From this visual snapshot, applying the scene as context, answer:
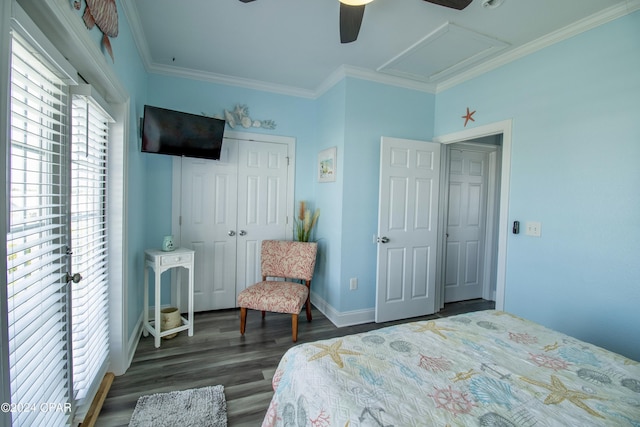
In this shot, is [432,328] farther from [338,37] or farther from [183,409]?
[338,37]

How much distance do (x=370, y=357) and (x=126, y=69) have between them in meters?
2.47

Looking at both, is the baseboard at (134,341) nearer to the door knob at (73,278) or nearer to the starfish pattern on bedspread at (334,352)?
the door knob at (73,278)

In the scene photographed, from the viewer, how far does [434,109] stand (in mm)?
3334

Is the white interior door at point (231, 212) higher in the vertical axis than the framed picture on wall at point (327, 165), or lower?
lower

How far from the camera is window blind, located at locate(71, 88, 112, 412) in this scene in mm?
1486

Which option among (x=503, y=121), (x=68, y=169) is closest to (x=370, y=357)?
(x=68, y=169)

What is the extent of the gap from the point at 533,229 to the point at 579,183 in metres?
0.46

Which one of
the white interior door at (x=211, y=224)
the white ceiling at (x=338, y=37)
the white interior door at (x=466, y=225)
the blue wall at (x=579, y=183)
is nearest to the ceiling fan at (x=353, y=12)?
the white ceiling at (x=338, y=37)

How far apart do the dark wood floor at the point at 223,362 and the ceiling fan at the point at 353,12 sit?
2.42 m

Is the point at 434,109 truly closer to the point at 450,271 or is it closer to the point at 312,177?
the point at 312,177

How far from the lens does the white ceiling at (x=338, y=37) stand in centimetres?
195

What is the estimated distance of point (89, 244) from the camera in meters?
1.67

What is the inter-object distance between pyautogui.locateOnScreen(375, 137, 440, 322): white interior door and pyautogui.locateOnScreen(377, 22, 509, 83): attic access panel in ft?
2.31

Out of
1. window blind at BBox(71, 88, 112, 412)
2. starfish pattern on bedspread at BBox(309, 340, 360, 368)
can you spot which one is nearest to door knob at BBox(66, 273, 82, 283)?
window blind at BBox(71, 88, 112, 412)
